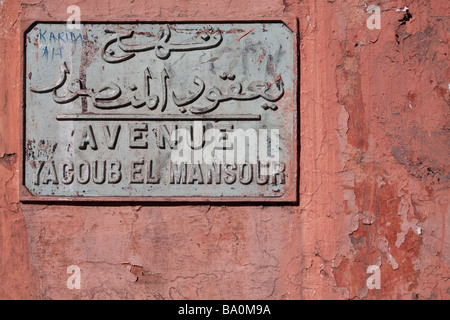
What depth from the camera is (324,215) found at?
3.26m

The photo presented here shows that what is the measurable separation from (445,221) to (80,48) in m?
2.63

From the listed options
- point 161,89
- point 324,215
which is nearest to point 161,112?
point 161,89

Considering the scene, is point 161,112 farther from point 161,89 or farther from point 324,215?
point 324,215

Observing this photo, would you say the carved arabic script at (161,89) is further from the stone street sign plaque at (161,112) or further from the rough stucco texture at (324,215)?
the rough stucco texture at (324,215)

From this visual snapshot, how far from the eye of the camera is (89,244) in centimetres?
329

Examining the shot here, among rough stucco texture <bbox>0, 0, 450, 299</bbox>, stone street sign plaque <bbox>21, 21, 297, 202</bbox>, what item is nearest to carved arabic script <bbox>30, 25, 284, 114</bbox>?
stone street sign plaque <bbox>21, 21, 297, 202</bbox>

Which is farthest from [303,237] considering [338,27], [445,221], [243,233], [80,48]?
[80,48]

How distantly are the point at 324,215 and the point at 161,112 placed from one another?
1256 millimetres

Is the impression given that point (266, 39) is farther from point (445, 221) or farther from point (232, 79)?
point (445, 221)

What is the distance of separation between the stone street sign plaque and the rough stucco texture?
0.34ft

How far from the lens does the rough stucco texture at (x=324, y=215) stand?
127 inches

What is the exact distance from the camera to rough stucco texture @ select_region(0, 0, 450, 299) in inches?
127

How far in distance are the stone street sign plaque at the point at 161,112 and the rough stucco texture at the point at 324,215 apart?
10 cm

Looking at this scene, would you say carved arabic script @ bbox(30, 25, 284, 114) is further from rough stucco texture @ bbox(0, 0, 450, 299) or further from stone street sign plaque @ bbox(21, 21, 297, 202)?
rough stucco texture @ bbox(0, 0, 450, 299)
